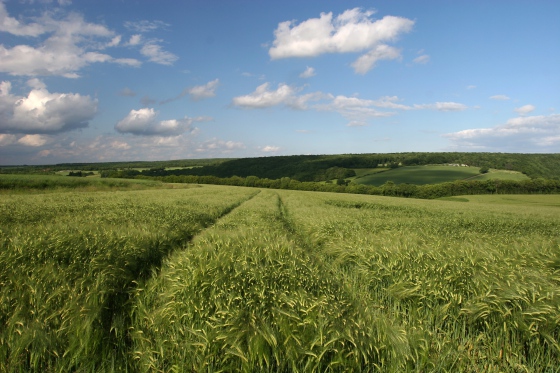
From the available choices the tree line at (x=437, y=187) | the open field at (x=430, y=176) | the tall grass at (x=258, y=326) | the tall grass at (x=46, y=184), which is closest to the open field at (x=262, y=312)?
the tall grass at (x=258, y=326)

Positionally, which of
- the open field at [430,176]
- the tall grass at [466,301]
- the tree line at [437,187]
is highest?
the tall grass at [466,301]

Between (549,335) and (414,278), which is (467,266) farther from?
(549,335)

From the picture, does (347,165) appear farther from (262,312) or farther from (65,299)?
(65,299)

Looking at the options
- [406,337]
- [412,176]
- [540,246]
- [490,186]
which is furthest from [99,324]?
[412,176]

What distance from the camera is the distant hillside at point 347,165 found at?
103 m

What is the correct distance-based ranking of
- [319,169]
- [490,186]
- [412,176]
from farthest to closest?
1. [319,169]
2. [412,176]
3. [490,186]

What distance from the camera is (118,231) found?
6.78 m

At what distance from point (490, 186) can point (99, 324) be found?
9276cm

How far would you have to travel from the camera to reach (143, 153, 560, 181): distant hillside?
10288 centimetres

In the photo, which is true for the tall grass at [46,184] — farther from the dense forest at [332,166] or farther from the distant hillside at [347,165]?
the distant hillside at [347,165]

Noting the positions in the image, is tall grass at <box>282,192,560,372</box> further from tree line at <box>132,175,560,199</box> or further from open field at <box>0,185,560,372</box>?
tree line at <box>132,175,560,199</box>

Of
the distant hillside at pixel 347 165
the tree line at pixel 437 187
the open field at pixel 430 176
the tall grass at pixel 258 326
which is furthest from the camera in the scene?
the distant hillside at pixel 347 165

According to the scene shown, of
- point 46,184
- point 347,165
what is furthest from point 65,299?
point 347,165

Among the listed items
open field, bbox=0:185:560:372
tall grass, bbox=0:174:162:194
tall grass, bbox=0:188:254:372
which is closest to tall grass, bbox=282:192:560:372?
open field, bbox=0:185:560:372
